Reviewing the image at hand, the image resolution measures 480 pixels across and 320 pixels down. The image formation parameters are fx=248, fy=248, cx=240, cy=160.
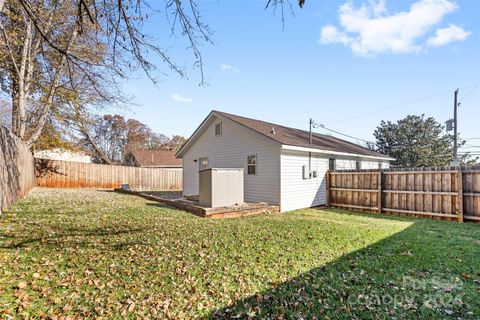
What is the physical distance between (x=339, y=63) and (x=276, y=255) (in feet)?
31.4

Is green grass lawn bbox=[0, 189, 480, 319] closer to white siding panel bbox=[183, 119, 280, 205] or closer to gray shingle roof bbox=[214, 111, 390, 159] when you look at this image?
white siding panel bbox=[183, 119, 280, 205]

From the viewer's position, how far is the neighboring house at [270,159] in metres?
9.81

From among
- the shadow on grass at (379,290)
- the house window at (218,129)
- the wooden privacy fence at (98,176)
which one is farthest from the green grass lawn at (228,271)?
the wooden privacy fence at (98,176)

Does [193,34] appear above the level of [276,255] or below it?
above

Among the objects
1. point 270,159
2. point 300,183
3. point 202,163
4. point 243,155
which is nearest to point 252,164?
point 243,155

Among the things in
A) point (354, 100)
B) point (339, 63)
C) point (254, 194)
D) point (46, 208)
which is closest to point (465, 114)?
point (354, 100)

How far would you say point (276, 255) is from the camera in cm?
443

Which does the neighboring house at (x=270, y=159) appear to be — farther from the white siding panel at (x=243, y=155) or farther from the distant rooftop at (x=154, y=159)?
the distant rooftop at (x=154, y=159)

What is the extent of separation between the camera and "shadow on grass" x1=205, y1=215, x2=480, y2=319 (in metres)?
2.83

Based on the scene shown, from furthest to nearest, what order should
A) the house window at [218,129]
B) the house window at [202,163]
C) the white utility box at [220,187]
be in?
the house window at [202,163], the house window at [218,129], the white utility box at [220,187]

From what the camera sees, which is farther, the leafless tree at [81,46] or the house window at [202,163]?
the house window at [202,163]

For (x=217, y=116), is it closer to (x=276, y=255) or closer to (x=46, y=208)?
(x=46, y=208)

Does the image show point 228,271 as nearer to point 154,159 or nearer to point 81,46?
point 81,46

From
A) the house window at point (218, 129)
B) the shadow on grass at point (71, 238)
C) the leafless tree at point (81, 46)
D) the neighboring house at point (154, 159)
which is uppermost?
the leafless tree at point (81, 46)
